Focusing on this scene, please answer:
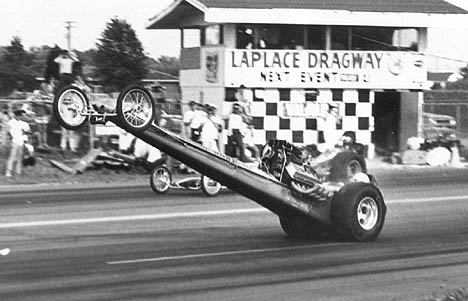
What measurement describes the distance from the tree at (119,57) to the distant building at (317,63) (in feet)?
37.5

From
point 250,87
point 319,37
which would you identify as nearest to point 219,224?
point 250,87

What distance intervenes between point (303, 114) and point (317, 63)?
1.89 m

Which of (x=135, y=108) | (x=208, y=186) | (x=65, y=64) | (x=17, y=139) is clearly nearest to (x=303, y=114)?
(x=65, y=64)

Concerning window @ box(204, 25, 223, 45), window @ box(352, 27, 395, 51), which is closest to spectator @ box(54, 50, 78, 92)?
window @ box(204, 25, 223, 45)

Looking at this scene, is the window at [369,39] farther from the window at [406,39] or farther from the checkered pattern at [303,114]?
the checkered pattern at [303,114]

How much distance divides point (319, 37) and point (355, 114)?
2.77 meters

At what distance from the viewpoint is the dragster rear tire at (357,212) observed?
12.1 metres

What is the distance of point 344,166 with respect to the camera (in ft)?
41.5

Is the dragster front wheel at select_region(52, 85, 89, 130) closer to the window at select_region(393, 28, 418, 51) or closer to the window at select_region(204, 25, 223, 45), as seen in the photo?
the window at select_region(204, 25, 223, 45)

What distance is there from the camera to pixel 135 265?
10.8 metres

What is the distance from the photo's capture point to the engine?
480 inches

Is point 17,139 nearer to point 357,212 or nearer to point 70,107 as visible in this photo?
point 70,107

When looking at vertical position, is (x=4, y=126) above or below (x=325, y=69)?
below

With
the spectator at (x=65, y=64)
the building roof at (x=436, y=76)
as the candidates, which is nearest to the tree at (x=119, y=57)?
the building roof at (x=436, y=76)
